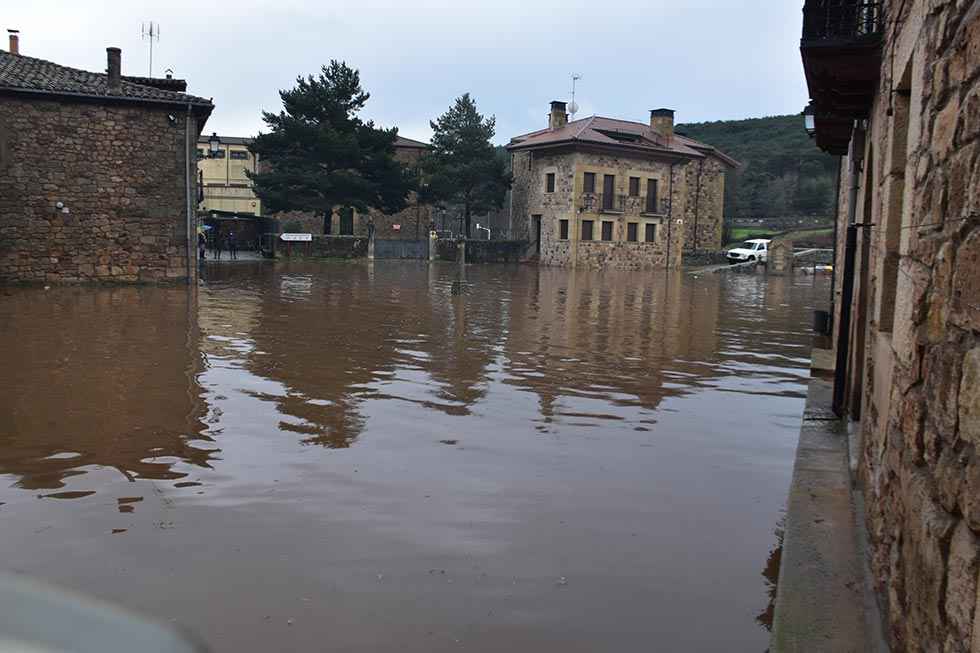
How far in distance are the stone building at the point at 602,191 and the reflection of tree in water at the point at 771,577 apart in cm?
4026

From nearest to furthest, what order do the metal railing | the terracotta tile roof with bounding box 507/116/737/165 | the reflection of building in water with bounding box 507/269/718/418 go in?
1. the metal railing
2. the reflection of building in water with bounding box 507/269/718/418
3. the terracotta tile roof with bounding box 507/116/737/165

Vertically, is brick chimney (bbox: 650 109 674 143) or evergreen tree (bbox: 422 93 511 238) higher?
brick chimney (bbox: 650 109 674 143)

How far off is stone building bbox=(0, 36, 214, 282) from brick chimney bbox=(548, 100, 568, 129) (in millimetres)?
29010

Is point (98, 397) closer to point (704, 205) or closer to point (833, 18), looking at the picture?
point (833, 18)

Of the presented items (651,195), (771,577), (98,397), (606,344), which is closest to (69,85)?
(606,344)

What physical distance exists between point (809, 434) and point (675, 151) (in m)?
42.8

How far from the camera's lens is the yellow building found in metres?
59.8

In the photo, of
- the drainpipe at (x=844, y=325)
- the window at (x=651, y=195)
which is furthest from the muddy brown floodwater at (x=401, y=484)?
the window at (x=651, y=195)

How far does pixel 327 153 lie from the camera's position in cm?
4241

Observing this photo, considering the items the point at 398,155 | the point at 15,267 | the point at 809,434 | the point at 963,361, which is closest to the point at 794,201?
the point at 398,155

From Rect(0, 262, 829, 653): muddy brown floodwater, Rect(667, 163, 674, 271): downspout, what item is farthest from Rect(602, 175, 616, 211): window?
Rect(0, 262, 829, 653): muddy brown floodwater

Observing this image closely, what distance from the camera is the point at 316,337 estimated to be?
1292cm

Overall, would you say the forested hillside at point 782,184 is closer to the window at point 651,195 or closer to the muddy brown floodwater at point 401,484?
the window at point 651,195

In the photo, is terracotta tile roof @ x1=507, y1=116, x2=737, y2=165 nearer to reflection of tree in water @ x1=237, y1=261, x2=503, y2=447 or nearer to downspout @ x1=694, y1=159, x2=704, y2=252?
downspout @ x1=694, y1=159, x2=704, y2=252
